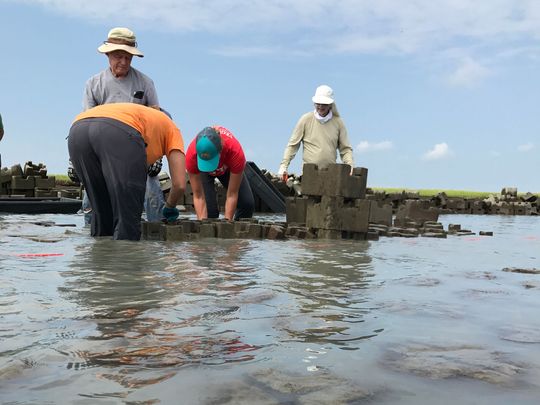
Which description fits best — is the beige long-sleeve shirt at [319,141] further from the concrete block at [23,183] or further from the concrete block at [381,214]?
the concrete block at [23,183]

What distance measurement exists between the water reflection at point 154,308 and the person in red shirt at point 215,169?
2066mm

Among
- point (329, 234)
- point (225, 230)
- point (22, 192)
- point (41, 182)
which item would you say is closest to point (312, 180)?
point (329, 234)

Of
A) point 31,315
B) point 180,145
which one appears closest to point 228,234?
point 180,145

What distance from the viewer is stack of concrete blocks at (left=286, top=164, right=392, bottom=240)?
800 centimetres

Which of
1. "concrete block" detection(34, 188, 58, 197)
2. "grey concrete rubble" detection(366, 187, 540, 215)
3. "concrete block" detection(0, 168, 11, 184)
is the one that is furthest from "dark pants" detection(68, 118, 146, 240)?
"grey concrete rubble" detection(366, 187, 540, 215)

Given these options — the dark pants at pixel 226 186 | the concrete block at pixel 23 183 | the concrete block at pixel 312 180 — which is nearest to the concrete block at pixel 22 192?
the concrete block at pixel 23 183

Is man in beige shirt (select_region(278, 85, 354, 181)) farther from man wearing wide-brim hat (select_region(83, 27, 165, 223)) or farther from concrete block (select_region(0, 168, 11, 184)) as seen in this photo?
concrete block (select_region(0, 168, 11, 184))

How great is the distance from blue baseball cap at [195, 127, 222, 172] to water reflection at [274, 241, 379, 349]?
5.97 feet

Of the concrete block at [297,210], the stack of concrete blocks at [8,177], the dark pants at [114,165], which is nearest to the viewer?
the dark pants at [114,165]

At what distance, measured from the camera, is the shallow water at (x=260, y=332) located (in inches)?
73.4

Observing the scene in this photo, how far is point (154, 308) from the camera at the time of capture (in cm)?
306

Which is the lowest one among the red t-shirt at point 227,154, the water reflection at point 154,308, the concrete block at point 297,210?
the water reflection at point 154,308

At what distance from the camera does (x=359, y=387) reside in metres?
1.90

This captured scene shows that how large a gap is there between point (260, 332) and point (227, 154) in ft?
17.6
